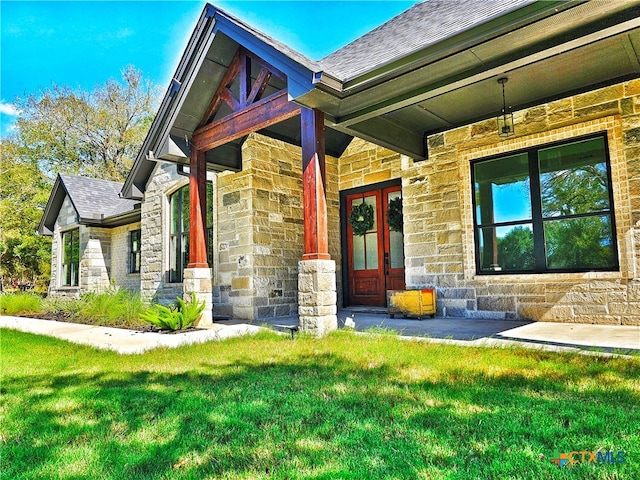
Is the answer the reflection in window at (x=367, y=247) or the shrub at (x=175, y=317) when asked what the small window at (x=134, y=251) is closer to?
the shrub at (x=175, y=317)

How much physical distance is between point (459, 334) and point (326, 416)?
2890 mm

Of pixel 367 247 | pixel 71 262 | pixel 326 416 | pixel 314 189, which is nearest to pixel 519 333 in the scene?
pixel 314 189

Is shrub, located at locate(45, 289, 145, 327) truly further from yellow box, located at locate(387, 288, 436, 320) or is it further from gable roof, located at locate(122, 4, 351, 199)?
yellow box, located at locate(387, 288, 436, 320)

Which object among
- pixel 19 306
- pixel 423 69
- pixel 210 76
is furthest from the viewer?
pixel 19 306

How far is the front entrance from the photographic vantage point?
7.75 m

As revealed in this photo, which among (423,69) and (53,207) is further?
(53,207)

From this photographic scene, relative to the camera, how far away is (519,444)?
196cm

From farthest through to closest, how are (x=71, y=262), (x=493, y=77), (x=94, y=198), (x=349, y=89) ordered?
(x=71, y=262) < (x=94, y=198) < (x=493, y=77) < (x=349, y=89)

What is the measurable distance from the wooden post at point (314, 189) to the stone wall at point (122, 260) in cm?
845

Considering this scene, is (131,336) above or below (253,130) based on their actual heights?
below

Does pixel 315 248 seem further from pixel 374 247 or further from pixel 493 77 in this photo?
pixel 374 247

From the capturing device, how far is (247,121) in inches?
233

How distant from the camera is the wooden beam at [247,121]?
5.46 m

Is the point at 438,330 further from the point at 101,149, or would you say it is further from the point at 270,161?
the point at 101,149
